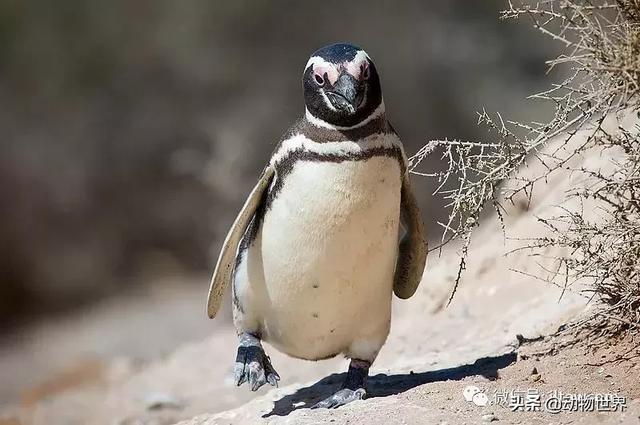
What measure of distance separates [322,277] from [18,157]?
3.69 m

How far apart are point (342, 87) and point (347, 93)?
2cm

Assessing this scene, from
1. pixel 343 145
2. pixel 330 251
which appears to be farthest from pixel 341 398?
pixel 343 145

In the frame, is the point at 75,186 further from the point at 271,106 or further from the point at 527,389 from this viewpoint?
the point at 527,389

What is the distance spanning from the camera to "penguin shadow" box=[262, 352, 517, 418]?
2268mm

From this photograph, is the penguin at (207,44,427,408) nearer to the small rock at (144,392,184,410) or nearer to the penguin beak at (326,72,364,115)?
the penguin beak at (326,72,364,115)

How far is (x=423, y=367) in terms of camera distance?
2.70 m

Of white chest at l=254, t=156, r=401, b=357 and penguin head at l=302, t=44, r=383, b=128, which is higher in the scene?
penguin head at l=302, t=44, r=383, b=128

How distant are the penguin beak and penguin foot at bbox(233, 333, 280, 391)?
0.73 metres

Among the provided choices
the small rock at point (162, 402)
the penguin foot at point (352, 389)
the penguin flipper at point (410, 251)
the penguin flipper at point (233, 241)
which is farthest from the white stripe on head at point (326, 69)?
the small rock at point (162, 402)

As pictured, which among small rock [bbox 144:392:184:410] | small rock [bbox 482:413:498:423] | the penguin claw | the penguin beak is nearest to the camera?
small rock [bbox 482:413:498:423]

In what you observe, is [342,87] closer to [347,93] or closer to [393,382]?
[347,93]

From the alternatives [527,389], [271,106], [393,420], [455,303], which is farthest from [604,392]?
[271,106]

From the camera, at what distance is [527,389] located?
6.52 feet

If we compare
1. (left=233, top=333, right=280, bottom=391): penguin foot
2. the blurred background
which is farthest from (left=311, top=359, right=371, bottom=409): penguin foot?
the blurred background
